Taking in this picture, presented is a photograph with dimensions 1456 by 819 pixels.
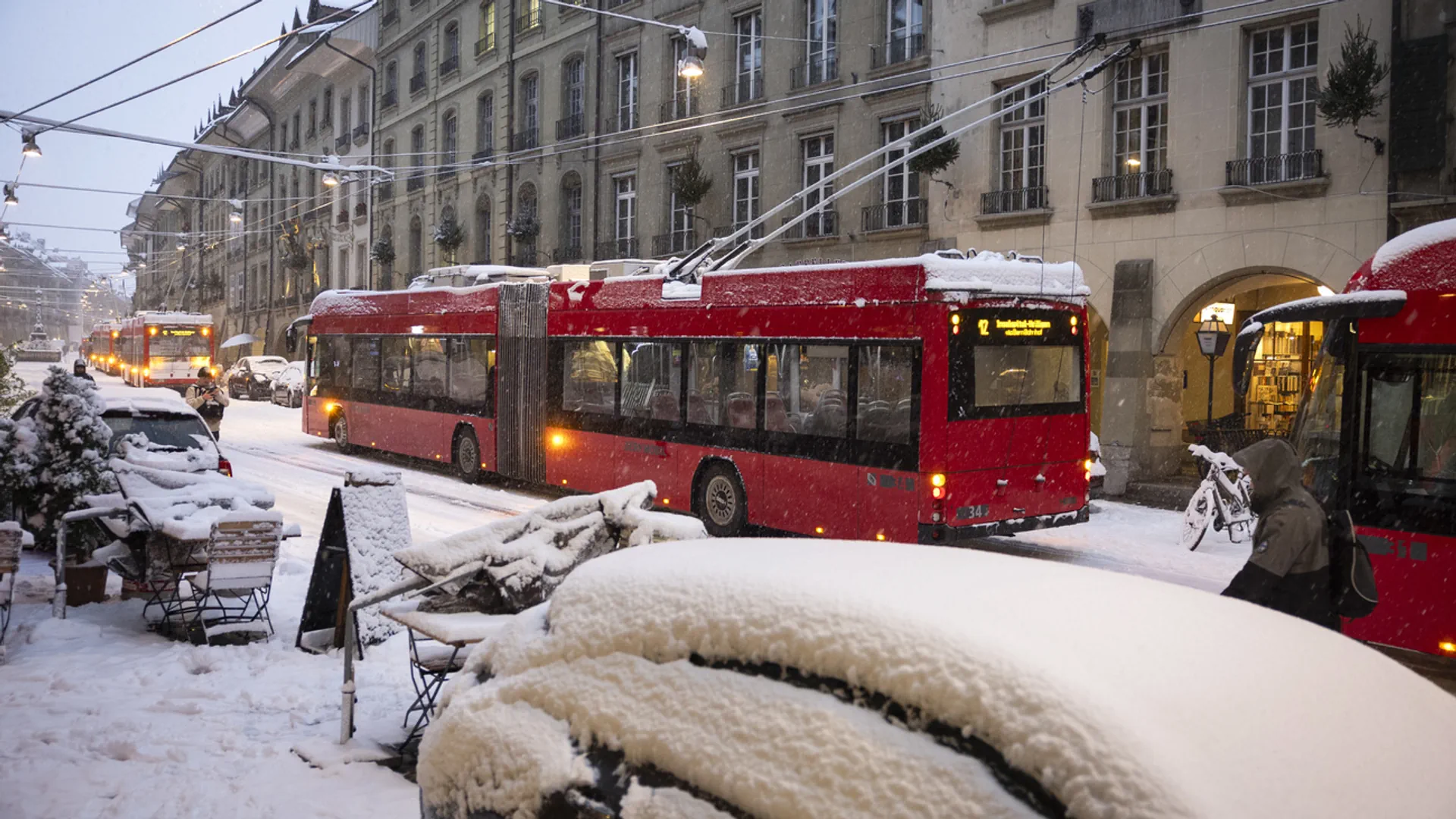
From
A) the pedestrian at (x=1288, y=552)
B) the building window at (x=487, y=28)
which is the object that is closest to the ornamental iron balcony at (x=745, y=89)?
the building window at (x=487, y=28)

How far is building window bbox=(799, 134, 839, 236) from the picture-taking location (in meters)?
25.3

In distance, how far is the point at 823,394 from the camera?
40.8 ft

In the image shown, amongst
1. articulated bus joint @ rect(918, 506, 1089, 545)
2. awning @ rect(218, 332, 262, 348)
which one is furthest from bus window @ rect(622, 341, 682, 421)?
awning @ rect(218, 332, 262, 348)

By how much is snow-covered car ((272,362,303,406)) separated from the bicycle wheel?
106 feet

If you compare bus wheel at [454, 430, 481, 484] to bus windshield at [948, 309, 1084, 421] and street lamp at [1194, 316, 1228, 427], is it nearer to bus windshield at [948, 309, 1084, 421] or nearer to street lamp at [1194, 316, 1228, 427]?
bus windshield at [948, 309, 1084, 421]

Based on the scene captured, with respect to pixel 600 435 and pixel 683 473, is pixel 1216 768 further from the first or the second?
pixel 600 435

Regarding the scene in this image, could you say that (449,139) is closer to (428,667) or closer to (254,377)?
(254,377)

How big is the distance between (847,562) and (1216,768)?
119 centimetres

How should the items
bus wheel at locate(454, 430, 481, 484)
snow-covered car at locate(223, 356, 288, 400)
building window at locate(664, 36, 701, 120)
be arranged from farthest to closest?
snow-covered car at locate(223, 356, 288, 400), building window at locate(664, 36, 701, 120), bus wheel at locate(454, 430, 481, 484)

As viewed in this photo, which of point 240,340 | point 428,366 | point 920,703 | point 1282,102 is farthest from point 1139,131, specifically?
point 240,340

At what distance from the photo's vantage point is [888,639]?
2584 mm

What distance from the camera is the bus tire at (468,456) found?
61.7 ft

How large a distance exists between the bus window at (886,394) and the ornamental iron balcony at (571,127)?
2373 centimetres

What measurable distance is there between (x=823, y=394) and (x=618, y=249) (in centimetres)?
2060
